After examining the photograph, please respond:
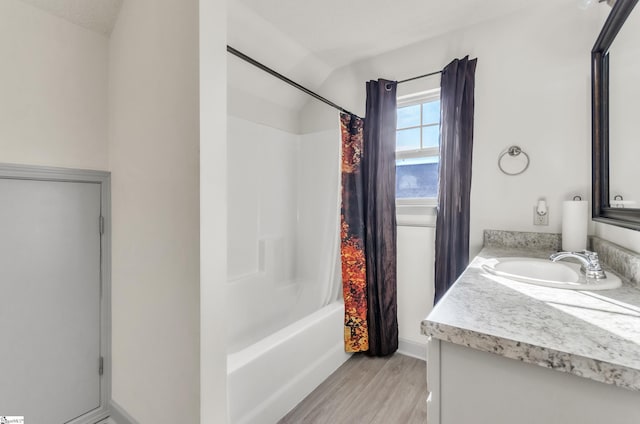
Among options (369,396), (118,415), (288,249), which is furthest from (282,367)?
(288,249)

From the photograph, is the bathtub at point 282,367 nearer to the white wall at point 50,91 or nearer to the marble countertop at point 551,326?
the marble countertop at point 551,326

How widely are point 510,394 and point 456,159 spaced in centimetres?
156

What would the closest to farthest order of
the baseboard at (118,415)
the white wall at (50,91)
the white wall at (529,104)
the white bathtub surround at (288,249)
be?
the white wall at (50,91)
the baseboard at (118,415)
the white wall at (529,104)
the white bathtub surround at (288,249)

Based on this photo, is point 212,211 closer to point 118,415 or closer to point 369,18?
point 118,415

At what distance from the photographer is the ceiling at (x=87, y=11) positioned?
1.34 metres

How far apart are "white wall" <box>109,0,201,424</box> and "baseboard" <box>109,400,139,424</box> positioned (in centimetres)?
3

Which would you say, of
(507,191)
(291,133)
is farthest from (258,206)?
(507,191)

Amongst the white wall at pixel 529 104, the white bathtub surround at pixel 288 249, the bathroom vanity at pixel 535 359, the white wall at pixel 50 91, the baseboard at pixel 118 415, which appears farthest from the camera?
the white bathtub surround at pixel 288 249

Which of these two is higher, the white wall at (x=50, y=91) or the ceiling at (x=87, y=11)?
the ceiling at (x=87, y=11)

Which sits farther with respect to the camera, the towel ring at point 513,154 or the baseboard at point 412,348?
the baseboard at point 412,348

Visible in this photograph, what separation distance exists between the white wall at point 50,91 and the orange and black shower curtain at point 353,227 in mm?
1569

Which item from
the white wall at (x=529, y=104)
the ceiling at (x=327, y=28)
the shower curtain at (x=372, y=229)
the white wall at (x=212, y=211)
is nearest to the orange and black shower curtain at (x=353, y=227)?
the shower curtain at (x=372, y=229)

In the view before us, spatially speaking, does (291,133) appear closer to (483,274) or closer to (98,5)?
(98,5)

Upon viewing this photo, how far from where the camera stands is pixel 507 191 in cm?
182
